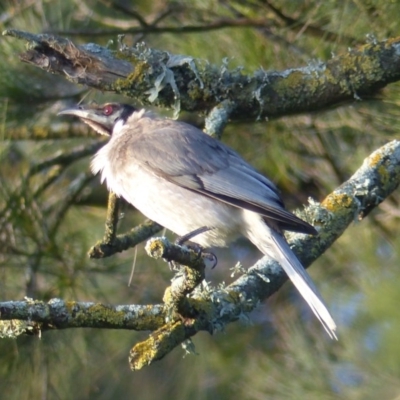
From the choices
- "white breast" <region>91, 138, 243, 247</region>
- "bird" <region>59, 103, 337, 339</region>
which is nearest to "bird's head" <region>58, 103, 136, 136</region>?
"bird" <region>59, 103, 337, 339</region>

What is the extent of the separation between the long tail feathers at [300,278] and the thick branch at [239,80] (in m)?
0.87

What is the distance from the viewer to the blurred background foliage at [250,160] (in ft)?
15.8

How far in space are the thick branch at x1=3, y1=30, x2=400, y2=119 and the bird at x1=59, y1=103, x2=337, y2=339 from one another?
204mm

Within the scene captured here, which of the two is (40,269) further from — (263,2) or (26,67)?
(263,2)

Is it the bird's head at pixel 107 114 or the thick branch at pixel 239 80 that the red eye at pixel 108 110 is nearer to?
the bird's head at pixel 107 114

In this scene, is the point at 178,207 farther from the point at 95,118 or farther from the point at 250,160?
the point at 250,160

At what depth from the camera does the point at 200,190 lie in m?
3.95

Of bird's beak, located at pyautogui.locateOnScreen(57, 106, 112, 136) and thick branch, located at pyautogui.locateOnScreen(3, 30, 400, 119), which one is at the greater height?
thick branch, located at pyautogui.locateOnScreen(3, 30, 400, 119)

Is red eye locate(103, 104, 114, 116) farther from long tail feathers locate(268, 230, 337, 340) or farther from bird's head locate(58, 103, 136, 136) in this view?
long tail feathers locate(268, 230, 337, 340)

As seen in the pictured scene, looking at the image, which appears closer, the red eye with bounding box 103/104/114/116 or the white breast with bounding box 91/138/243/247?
the white breast with bounding box 91/138/243/247

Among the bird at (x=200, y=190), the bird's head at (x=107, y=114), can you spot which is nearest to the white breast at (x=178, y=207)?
the bird at (x=200, y=190)

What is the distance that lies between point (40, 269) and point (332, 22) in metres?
2.12

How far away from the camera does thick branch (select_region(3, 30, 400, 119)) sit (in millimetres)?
4156

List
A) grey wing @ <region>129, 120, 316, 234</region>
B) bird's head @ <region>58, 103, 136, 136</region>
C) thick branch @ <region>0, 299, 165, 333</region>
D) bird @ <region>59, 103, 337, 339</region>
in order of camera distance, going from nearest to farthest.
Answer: thick branch @ <region>0, 299, 165, 333</region>, bird @ <region>59, 103, 337, 339</region>, grey wing @ <region>129, 120, 316, 234</region>, bird's head @ <region>58, 103, 136, 136</region>
